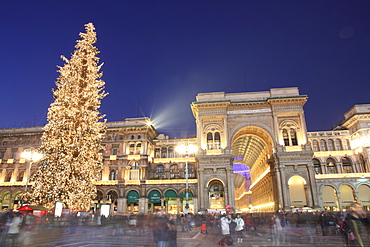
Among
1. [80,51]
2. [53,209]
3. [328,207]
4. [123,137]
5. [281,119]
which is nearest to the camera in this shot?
[53,209]

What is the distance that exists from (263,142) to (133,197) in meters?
24.1

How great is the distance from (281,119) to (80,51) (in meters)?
31.8

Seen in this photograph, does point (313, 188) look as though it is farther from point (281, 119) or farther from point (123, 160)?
point (123, 160)

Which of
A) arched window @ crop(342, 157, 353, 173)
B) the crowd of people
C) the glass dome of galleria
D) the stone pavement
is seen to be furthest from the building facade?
the glass dome of galleria

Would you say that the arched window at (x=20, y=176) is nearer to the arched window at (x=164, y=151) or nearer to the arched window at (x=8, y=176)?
the arched window at (x=8, y=176)

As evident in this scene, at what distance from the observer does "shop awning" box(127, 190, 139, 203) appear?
153 feet

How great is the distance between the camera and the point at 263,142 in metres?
47.9

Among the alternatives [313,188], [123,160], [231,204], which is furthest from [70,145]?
[313,188]

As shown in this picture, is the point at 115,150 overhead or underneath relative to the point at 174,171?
overhead

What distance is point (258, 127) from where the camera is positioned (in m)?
43.6

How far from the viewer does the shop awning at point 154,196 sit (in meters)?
46.6

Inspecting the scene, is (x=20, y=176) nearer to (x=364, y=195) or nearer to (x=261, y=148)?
(x=261, y=148)

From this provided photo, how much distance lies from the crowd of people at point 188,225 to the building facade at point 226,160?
35.9 feet

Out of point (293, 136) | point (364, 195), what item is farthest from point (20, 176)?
point (364, 195)
